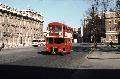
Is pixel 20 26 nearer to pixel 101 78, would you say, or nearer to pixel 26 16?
pixel 26 16

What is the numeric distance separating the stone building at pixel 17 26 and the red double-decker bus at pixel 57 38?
44587mm

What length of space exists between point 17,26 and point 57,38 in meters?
60.1

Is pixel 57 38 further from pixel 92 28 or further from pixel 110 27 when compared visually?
pixel 110 27

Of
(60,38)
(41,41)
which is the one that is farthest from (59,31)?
(41,41)

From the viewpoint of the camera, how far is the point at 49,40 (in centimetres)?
4194

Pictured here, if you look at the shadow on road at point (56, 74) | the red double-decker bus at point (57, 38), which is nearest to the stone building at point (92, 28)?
the red double-decker bus at point (57, 38)

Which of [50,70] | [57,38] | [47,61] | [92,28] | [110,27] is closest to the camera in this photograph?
[50,70]

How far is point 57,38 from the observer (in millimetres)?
41438

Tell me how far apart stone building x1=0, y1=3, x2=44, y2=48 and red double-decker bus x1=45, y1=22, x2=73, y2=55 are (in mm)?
44587

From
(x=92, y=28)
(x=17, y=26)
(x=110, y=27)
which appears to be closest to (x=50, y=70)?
(x=92, y=28)

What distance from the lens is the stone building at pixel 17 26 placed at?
88.1 metres

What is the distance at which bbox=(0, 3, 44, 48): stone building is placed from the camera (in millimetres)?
88062

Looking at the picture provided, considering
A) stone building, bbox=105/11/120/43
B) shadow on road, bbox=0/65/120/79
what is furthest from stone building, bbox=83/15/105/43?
shadow on road, bbox=0/65/120/79

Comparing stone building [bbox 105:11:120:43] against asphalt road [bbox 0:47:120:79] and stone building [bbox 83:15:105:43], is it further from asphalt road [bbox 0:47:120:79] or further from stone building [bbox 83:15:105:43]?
asphalt road [bbox 0:47:120:79]
